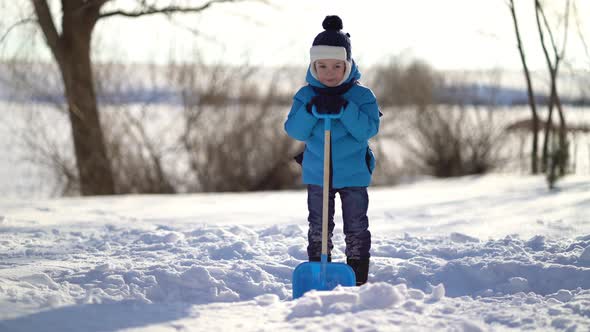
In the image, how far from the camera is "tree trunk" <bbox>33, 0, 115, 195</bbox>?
28.5 feet

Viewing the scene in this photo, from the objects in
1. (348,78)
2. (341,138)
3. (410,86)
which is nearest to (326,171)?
(341,138)

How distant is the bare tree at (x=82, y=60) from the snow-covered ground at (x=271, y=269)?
2.06 meters

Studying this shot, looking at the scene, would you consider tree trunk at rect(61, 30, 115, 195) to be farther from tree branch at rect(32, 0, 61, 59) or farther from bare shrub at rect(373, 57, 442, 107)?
bare shrub at rect(373, 57, 442, 107)

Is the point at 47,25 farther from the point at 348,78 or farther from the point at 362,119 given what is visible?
the point at 362,119

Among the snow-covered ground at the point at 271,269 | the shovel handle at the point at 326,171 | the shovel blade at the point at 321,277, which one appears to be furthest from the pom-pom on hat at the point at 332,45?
the snow-covered ground at the point at 271,269

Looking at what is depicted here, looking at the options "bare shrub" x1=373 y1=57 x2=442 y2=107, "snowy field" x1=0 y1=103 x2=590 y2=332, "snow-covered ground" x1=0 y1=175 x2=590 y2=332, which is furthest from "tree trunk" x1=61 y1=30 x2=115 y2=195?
"bare shrub" x1=373 y1=57 x2=442 y2=107

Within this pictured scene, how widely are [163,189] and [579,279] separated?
22.9 feet

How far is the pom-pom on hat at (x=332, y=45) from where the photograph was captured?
3.55 metres

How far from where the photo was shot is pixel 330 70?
3.60 metres

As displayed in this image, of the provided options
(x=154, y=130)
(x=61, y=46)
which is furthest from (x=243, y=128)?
(x=61, y=46)

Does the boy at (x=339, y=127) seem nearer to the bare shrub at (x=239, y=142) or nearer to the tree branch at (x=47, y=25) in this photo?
the bare shrub at (x=239, y=142)

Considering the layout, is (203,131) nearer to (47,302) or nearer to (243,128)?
(243,128)

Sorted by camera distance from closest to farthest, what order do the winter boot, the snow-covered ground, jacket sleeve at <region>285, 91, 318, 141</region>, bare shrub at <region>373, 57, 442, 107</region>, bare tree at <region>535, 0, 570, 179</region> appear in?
the snow-covered ground → jacket sleeve at <region>285, 91, 318, 141</region> → the winter boot → bare tree at <region>535, 0, 570, 179</region> → bare shrub at <region>373, 57, 442, 107</region>

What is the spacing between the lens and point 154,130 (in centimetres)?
958
